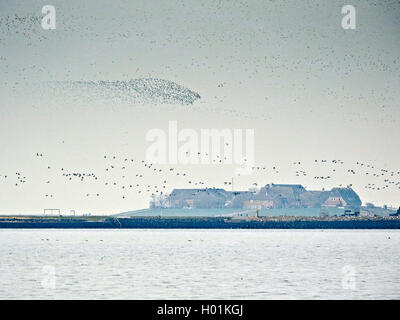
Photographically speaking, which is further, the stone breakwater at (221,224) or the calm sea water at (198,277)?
the stone breakwater at (221,224)

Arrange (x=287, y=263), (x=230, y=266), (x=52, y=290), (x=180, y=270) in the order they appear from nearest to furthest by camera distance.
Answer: (x=52, y=290) < (x=180, y=270) < (x=230, y=266) < (x=287, y=263)

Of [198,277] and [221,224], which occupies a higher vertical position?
[221,224]

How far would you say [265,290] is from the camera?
4762 centimetres

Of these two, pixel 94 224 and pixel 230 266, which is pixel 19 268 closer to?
pixel 230 266

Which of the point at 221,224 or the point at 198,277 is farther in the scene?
the point at 221,224

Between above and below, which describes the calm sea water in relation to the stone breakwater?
below

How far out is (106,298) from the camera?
4331cm

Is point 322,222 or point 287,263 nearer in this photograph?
point 287,263

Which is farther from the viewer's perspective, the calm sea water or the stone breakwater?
the stone breakwater

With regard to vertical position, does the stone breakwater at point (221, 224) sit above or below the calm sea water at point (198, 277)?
above

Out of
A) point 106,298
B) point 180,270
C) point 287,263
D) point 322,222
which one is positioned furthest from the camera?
point 322,222
